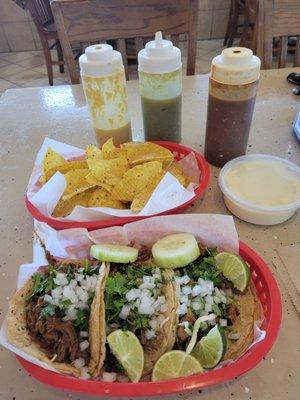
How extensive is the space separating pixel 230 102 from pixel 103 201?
472mm

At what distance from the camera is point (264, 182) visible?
3.30 ft

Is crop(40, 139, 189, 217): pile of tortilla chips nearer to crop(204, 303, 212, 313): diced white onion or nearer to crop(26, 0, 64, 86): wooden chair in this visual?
crop(204, 303, 212, 313): diced white onion

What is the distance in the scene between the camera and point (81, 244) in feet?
2.88

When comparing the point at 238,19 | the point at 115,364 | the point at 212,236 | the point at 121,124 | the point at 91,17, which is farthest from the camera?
the point at 238,19

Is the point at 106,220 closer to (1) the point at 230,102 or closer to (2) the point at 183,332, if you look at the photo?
(2) the point at 183,332

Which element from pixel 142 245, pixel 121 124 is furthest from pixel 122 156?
pixel 142 245

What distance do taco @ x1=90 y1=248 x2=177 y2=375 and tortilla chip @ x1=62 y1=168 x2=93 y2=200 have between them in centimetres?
30

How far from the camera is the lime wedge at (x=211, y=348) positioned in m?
0.65

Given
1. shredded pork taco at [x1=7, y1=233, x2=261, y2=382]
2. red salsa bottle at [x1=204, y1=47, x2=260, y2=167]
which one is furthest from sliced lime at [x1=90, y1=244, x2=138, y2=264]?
red salsa bottle at [x1=204, y1=47, x2=260, y2=167]

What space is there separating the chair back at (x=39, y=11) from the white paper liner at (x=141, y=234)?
3113mm

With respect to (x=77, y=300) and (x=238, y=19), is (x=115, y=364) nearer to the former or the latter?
(x=77, y=300)

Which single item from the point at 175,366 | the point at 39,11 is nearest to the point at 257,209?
the point at 175,366

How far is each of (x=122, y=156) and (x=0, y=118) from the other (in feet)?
2.46

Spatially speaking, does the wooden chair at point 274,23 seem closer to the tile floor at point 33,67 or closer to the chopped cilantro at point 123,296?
the chopped cilantro at point 123,296
